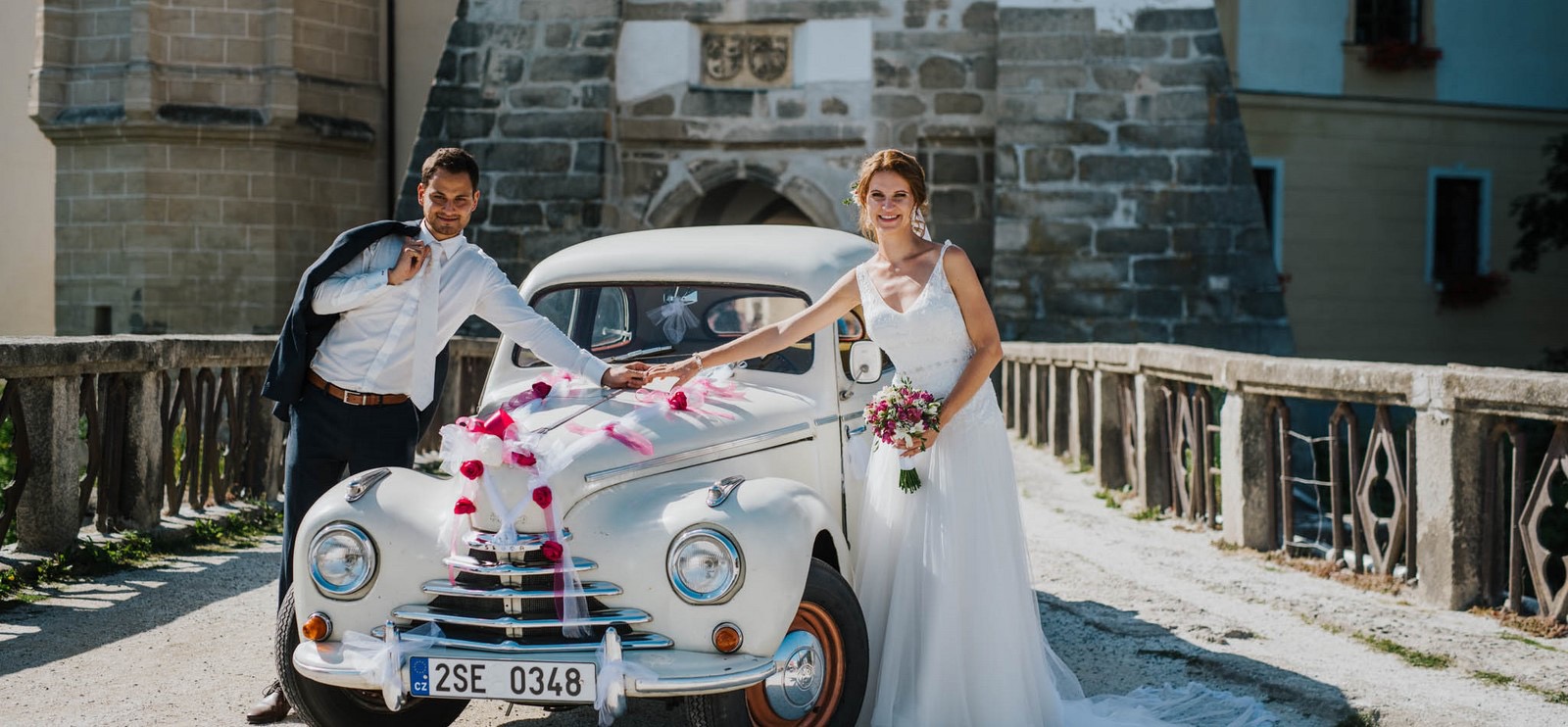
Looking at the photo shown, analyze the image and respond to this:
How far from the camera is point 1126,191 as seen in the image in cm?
1739

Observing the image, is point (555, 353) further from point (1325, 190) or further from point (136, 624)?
Result: point (1325, 190)

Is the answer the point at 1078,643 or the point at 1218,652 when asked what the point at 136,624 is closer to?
the point at 1078,643

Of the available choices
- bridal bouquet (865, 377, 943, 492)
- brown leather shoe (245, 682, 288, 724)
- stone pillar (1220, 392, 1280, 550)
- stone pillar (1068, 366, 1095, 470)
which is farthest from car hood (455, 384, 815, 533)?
stone pillar (1068, 366, 1095, 470)

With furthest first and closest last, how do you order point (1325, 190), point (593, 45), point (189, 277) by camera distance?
point (1325, 190) < point (189, 277) < point (593, 45)

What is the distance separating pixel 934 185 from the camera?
18188 mm

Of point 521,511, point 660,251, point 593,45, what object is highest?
point 593,45

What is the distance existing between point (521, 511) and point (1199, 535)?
223 inches

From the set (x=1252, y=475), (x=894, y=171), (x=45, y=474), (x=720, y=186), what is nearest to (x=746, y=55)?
(x=720, y=186)

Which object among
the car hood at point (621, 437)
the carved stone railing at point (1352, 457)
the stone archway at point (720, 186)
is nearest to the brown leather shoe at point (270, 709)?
the car hood at point (621, 437)

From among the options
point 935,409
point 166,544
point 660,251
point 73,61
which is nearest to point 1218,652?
point 935,409

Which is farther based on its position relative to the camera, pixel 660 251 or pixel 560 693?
pixel 660 251

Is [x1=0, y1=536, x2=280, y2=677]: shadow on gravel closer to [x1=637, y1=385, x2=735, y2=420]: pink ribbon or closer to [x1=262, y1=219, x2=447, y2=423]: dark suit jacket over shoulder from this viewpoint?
[x1=262, y1=219, x2=447, y2=423]: dark suit jacket over shoulder

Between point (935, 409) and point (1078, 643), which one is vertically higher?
point (935, 409)

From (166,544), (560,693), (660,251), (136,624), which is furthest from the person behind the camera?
(166,544)
